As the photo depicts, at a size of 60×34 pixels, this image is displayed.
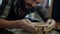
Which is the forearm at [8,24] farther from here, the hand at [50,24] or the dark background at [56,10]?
the dark background at [56,10]

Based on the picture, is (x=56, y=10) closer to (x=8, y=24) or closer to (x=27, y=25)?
(x=27, y=25)

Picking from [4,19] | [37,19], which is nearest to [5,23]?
[4,19]

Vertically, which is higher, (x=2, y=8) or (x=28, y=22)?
(x=2, y=8)

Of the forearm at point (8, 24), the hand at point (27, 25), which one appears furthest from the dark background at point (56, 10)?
the forearm at point (8, 24)

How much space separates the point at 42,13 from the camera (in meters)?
1.06

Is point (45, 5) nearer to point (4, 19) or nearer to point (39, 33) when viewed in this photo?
point (39, 33)

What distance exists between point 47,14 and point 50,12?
4 cm

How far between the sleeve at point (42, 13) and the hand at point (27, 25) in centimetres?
13

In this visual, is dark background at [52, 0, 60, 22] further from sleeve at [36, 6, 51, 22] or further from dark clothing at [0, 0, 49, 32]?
dark clothing at [0, 0, 49, 32]

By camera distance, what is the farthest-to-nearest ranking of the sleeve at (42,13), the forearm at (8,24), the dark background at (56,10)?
1. the dark background at (56,10)
2. the sleeve at (42,13)
3. the forearm at (8,24)

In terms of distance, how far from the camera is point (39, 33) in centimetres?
101

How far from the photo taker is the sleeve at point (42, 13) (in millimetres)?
1046

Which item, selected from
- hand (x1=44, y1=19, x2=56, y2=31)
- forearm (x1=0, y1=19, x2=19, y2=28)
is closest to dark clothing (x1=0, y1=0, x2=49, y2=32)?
forearm (x1=0, y1=19, x2=19, y2=28)

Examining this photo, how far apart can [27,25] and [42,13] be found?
0.63ft
